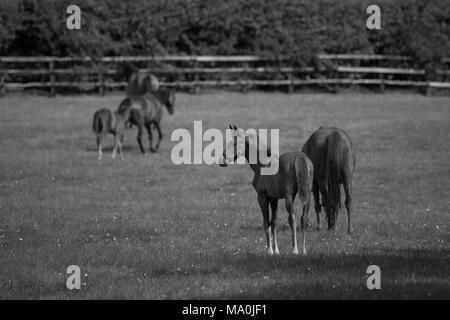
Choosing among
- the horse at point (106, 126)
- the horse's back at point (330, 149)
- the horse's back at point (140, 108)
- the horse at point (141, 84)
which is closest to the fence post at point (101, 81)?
the horse at point (141, 84)

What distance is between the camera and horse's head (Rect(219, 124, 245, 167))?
9820mm

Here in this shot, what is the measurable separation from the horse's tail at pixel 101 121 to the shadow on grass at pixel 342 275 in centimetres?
1134

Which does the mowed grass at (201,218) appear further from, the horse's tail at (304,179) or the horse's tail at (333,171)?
the horse's tail at (304,179)

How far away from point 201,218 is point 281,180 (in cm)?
363

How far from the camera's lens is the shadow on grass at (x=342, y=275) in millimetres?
7574

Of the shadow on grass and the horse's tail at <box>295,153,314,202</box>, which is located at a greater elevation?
the horse's tail at <box>295,153,314,202</box>

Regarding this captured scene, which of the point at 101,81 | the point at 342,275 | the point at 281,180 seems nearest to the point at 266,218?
the point at 281,180

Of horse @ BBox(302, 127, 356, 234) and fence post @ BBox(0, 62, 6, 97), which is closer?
horse @ BBox(302, 127, 356, 234)

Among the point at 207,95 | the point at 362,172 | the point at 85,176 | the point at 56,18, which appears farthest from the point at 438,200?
the point at 56,18

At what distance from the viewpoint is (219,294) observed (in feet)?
25.3

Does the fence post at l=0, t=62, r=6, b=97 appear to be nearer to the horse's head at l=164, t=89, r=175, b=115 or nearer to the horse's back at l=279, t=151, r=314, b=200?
the horse's head at l=164, t=89, r=175, b=115

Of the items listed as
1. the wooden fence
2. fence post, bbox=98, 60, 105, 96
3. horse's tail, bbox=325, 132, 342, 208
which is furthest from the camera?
fence post, bbox=98, 60, 105, 96

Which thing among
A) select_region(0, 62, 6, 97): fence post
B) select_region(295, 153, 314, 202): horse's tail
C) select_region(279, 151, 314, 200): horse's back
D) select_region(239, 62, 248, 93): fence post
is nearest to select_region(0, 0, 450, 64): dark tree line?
select_region(239, 62, 248, 93): fence post

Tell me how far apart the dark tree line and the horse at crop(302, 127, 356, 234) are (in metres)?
21.6
